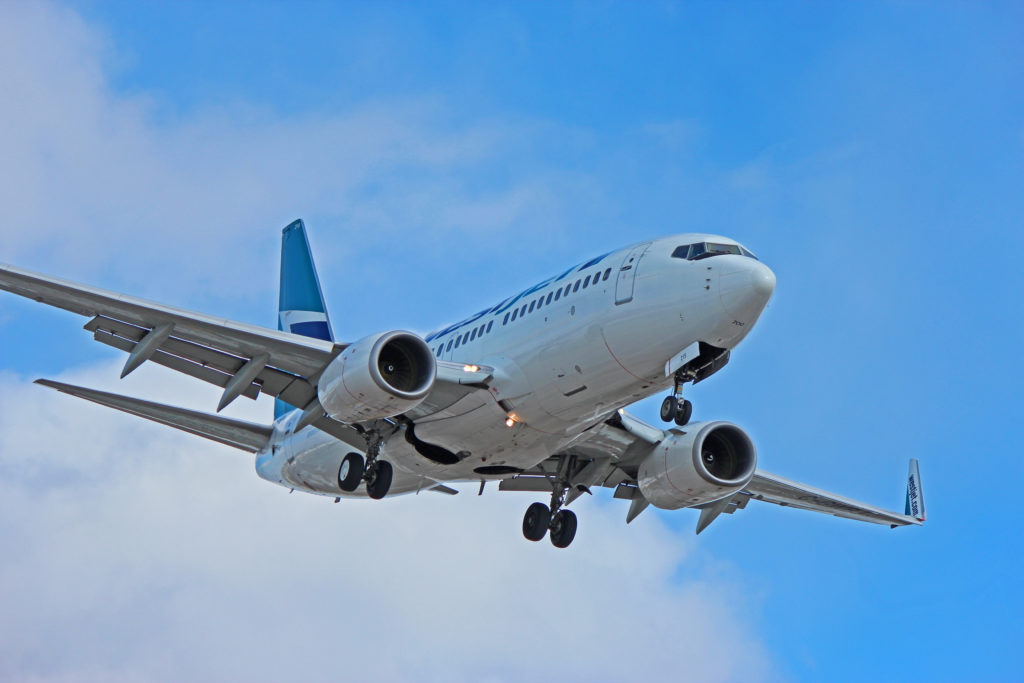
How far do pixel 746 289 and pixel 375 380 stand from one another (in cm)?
751

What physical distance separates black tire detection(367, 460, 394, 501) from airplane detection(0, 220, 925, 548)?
33 mm

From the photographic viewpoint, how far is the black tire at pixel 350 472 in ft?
93.4

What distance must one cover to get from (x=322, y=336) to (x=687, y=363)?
50.1 ft

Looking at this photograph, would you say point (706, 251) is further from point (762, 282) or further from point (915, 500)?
point (915, 500)

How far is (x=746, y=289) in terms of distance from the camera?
22.9 meters

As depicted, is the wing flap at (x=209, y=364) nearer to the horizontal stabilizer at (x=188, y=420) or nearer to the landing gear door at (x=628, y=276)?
the horizontal stabilizer at (x=188, y=420)

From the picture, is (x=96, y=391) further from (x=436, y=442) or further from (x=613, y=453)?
(x=613, y=453)

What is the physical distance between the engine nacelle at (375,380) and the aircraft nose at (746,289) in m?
6.17

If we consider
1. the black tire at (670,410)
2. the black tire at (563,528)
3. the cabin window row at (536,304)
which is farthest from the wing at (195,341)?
the black tire at (563,528)

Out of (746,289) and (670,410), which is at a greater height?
(746,289)

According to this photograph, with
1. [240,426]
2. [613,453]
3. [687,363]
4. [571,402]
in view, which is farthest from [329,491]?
[687,363]

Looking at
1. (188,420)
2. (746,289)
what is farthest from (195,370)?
(746,289)

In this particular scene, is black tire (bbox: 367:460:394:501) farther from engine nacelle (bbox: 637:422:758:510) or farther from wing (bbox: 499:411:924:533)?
engine nacelle (bbox: 637:422:758:510)

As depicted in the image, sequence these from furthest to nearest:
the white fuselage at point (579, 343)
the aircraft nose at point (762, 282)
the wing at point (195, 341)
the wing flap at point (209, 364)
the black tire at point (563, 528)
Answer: the black tire at point (563, 528) < the wing flap at point (209, 364) < the wing at point (195, 341) < the white fuselage at point (579, 343) < the aircraft nose at point (762, 282)
